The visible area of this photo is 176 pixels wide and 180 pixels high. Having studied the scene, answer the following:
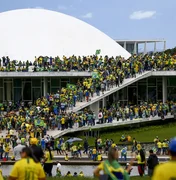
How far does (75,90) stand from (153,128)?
5186mm

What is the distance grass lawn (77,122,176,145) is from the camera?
31922 millimetres

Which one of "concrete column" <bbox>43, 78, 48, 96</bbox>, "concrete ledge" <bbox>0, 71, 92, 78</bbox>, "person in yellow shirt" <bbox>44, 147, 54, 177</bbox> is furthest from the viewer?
"concrete column" <bbox>43, 78, 48, 96</bbox>

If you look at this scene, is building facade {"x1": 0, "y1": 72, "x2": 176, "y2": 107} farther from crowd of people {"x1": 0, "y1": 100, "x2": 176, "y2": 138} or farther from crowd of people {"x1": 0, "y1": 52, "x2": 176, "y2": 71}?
crowd of people {"x1": 0, "y1": 100, "x2": 176, "y2": 138}

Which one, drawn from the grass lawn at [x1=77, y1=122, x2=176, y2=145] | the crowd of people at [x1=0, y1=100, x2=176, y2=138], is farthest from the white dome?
the grass lawn at [x1=77, y1=122, x2=176, y2=145]

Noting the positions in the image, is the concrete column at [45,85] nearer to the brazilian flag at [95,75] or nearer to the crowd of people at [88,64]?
the crowd of people at [88,64]

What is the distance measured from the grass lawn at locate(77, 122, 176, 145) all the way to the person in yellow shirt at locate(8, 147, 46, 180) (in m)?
22.7

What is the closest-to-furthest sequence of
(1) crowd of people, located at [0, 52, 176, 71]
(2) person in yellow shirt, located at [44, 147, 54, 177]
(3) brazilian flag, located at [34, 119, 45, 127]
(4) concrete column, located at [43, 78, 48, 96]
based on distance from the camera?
(2) person in yellow shirt, located at [44, 147, 54, 177] → (3) brazilian flag, located at [34, 119, 45, 127] → (1) crowd of people, located at [0, 52, 176, 71] → (4) concrete column, located at [43, 78, 48, 96]

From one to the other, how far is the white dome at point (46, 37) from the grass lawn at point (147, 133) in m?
12.9

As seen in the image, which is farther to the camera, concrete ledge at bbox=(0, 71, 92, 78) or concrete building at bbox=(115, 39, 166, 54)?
concrete building at bbox=(115, 39, 166, 54)

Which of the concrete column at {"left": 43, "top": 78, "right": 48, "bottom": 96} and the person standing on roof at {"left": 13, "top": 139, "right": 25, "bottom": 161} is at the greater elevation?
the concrete column at {"left": 43, "top": 78, "right": 48, "bottom": 96}

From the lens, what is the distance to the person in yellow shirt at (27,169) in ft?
25.4

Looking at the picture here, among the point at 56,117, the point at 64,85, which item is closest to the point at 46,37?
the point at 64,85

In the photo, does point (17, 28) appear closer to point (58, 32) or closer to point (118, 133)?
point (58, 32)

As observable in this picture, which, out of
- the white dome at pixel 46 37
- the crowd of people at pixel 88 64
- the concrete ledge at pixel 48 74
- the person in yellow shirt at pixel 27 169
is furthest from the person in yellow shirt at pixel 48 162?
the white dome at pixel 46 37
